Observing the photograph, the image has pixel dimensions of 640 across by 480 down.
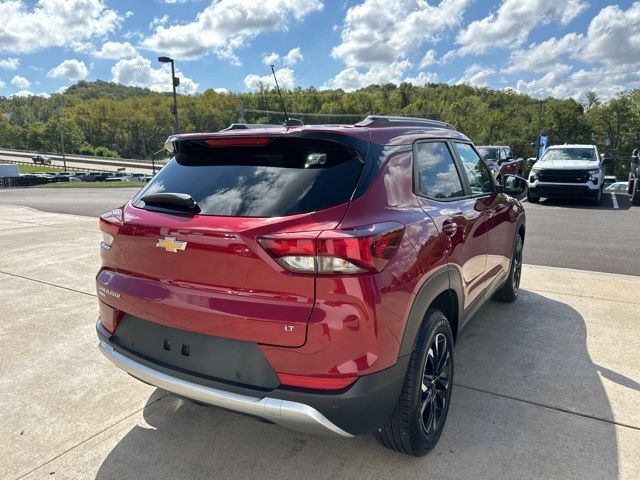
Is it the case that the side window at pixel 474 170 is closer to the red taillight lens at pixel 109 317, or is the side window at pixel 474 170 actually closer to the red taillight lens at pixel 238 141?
the red taillight lens at pixel 238 141

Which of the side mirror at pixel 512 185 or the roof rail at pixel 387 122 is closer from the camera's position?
the roof rail at pixel 387 122

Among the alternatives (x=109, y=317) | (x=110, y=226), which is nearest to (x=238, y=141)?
(x=110, y=226)

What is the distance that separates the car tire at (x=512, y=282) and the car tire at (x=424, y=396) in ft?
7.32

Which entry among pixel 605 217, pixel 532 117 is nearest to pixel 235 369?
pixel 605 217

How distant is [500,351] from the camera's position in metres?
3.76

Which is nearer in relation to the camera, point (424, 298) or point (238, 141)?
point (424, 298)

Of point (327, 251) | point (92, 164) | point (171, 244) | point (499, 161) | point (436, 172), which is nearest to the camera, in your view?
point (327, 251)

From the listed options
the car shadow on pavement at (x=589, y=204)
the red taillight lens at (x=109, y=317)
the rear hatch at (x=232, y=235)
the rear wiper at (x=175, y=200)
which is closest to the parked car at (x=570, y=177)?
the car shadow on pavement at (x=589, y=204)

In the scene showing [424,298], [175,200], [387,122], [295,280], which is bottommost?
[424,298]

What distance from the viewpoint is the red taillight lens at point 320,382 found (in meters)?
1.95

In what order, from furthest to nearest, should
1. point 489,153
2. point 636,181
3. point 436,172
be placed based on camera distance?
1. point 489,153
2. point 636,181
3. point 436,172

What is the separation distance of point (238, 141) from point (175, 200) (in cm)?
45

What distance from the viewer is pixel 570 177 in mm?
13758

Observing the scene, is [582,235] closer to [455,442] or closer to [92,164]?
[455,442]
